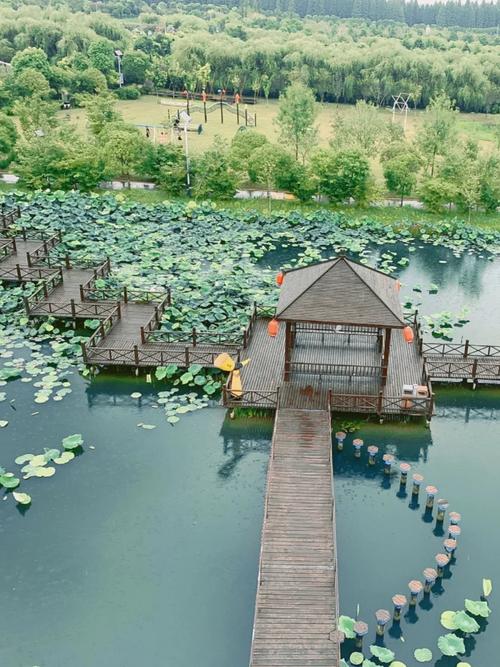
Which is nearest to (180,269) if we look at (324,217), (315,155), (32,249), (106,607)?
(32,249)

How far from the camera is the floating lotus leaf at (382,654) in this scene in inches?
554

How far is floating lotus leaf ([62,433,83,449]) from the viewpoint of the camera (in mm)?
20781

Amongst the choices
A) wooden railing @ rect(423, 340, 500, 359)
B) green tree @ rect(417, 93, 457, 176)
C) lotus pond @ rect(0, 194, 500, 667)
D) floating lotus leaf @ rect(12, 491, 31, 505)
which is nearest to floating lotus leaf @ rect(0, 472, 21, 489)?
lotus pond @ rect(0, 194, 500, 667)

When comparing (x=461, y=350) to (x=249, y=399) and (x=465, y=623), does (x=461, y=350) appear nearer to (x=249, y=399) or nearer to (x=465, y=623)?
(x=249, y=399)

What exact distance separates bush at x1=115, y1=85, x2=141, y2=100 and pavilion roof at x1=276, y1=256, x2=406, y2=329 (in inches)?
2640

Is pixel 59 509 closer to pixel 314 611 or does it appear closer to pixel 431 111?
pixel 314 611

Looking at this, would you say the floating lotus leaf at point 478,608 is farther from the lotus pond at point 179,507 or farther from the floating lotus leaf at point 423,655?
the floating lotus leaf at point 423,655

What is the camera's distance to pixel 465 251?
3878 cm

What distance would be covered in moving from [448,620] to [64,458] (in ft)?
40.1

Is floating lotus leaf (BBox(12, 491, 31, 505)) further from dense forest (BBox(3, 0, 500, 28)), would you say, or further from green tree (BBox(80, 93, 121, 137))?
dense forest (BBox(3, 0, 500, 28))

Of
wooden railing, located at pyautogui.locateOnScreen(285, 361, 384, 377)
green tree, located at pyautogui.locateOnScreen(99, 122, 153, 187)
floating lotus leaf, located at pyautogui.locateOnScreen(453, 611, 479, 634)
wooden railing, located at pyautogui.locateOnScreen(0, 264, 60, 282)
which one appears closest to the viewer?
floating lotus leaf, located at pyautogui.locateOnScreen(453, 611, 479, 634)

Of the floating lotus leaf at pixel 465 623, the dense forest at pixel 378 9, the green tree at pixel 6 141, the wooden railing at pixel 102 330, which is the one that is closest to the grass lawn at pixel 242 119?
the green tree at pixel 6 141

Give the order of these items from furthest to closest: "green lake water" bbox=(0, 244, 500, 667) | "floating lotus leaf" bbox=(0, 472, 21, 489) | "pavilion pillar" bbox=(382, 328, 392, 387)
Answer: "pavilion pillar" bbox=(382, 328, 392, 387) < "floating lotus leaf" bbox=(0, 472, 21, 489) < "green lake water" bbox=(0, 244, 500, 667)

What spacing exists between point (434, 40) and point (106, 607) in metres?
121
